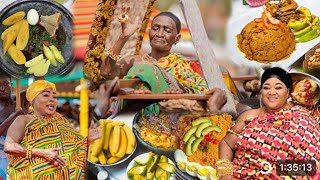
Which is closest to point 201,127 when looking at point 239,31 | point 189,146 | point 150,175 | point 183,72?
point 189,146

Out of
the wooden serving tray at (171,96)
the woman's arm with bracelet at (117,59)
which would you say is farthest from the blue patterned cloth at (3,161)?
the wooden serving tray at (171,96)

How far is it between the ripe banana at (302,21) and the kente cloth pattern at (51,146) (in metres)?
1.90

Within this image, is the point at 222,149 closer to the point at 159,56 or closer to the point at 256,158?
the point at 256,158

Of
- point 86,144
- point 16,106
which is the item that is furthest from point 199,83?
point 16,106

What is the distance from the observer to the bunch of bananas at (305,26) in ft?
17.1

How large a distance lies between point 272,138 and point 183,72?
97 cm

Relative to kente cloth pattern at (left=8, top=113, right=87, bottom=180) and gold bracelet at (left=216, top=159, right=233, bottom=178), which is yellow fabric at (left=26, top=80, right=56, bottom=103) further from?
gold bracelet at (left=216, top=159, right=233, bottom=178)

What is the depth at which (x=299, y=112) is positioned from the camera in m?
4.82

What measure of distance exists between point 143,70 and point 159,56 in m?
0.18

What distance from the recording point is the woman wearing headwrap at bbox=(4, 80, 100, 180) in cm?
532

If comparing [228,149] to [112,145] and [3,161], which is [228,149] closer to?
[112,145]

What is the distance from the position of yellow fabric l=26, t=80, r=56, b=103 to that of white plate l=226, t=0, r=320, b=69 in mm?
1473

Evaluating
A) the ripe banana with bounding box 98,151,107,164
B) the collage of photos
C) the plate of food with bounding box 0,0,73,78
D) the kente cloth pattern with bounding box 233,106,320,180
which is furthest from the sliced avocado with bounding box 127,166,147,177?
the plate of food with bounding box 0,0,73,78

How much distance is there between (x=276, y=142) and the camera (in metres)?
4.77
